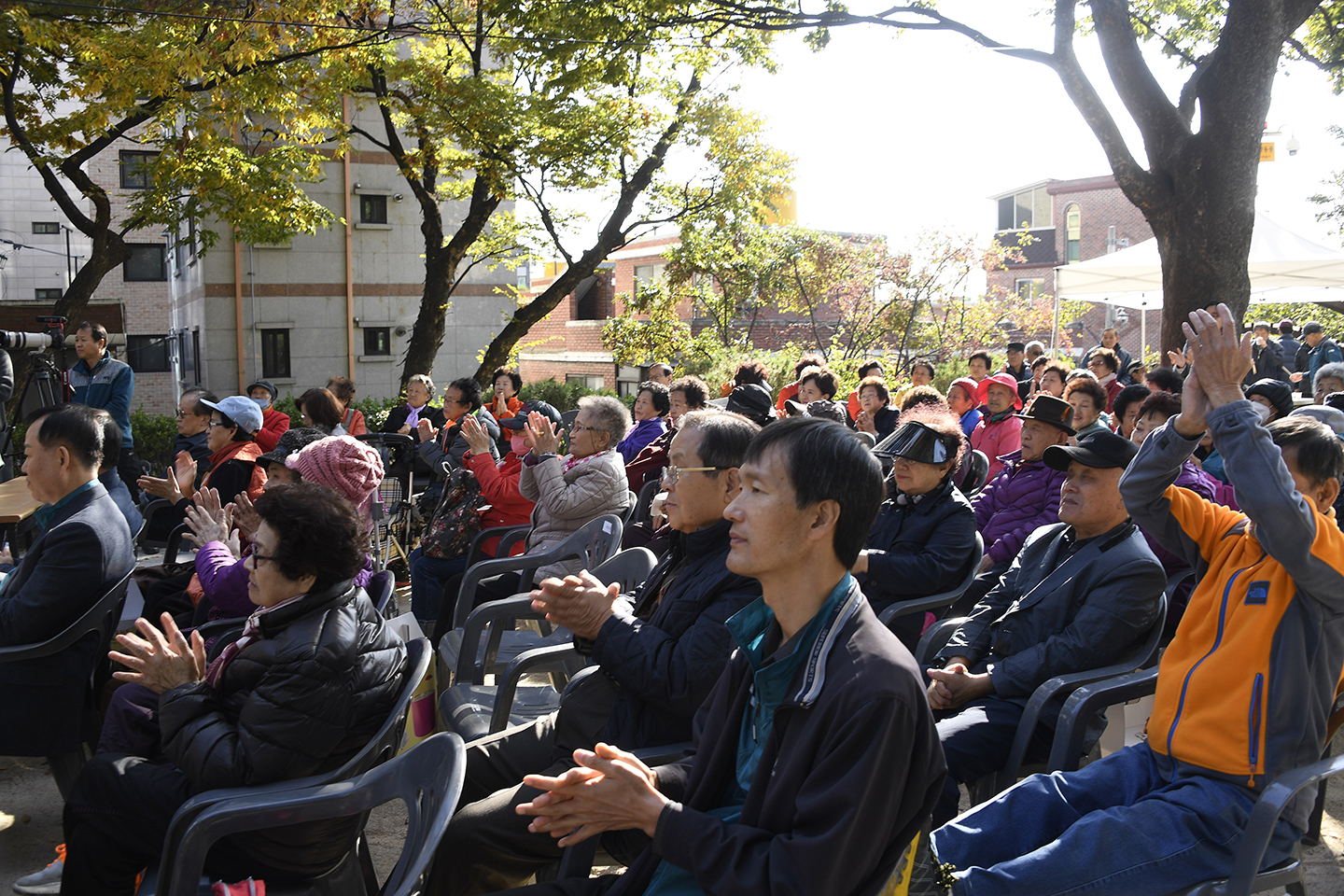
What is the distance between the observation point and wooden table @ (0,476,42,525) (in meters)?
5.23

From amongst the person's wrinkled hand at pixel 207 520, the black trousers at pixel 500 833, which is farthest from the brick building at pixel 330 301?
the black trousers at pixel 500 833

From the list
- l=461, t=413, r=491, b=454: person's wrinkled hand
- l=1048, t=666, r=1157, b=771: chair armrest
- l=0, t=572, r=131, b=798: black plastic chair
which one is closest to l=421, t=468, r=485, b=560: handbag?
l=461, t=413, r=491, b=454: person's wrinkled hand

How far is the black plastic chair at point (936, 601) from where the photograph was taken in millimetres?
3684

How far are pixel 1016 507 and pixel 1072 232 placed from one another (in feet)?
131

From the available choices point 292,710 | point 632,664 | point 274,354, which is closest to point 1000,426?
point 632,664

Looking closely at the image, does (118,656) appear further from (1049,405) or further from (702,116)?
(702,116)

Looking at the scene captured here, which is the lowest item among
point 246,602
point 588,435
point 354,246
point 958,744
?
point 958,744

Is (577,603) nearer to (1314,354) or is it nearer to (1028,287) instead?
(1314,354)

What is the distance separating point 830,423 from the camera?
1.77 m

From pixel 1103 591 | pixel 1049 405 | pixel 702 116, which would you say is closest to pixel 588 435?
pixel 1049 405

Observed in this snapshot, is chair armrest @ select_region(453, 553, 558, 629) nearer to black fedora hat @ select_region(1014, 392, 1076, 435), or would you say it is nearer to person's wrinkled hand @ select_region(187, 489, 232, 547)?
person's wrinkled hand @ select_region(187, 489, 232, 547)

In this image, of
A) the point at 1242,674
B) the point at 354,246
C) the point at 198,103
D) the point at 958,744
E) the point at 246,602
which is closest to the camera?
the point at 1242,674

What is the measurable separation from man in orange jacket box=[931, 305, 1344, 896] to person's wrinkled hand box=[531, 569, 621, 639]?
1006mm

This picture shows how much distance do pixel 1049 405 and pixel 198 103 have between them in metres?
11.2
